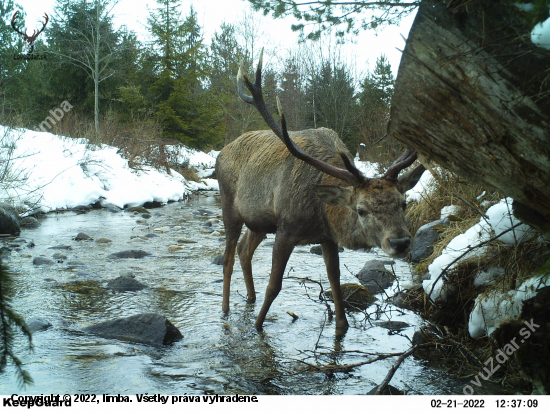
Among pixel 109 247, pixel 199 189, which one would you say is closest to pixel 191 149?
pixel 199 189

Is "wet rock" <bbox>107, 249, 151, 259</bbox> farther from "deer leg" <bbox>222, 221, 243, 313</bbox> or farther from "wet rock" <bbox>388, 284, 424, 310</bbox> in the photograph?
"wet rock" <bbox>388, 284, 424, 310</bbox>

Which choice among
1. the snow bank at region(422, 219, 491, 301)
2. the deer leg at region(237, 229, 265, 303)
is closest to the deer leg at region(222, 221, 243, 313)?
the deer leg at region(237, 229, 265, 303)

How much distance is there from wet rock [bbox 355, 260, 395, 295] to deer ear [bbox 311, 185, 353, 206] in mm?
2210

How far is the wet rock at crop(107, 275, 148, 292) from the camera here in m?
6.29

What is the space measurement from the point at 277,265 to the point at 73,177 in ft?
37.0

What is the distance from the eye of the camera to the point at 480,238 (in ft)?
15.1

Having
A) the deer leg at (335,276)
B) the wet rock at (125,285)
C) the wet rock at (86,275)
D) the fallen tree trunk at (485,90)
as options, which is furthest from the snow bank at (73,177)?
the fallen tree trunk at (485,90)

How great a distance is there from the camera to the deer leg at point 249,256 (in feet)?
20.1

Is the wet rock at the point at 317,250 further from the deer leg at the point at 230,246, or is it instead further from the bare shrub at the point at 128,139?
the bare shrub at the point at 128,139

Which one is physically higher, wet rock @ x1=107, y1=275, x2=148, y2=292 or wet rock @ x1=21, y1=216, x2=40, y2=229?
wet rock @ x1=107, y1=275, x2=148, y2=292

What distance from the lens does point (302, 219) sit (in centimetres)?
480

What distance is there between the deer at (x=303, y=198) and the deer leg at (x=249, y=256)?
0.04 ft

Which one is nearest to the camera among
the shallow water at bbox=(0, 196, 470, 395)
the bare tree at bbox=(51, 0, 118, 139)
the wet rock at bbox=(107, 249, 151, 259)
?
the shallow water at bbox=(0, 196, 470, 395)

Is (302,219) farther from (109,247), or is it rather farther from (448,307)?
(109,247)
